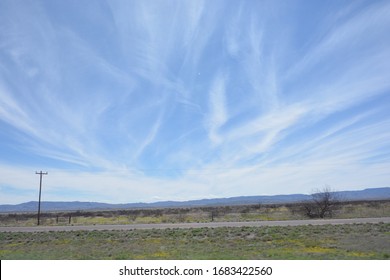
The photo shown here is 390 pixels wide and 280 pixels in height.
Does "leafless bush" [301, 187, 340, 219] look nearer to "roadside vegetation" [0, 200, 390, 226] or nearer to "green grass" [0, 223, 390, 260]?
"roadside vegetation" [0, 200, 390, 226]

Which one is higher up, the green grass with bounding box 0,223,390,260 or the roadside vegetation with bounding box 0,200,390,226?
the roadside vegetation with bounding box 0,200,390,226

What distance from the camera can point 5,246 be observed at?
20.7 meters

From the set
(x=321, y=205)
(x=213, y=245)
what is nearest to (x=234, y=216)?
(x=321, y=205)

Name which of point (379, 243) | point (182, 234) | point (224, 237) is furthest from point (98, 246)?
point (379, 243)

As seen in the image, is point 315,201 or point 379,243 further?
point 315,201

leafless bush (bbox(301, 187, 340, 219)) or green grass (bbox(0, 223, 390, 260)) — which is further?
leafless bush (bbox(301, 187, 340, 219))

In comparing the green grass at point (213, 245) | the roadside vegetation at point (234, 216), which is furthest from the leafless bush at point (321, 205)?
the green grass at point (213, 245)

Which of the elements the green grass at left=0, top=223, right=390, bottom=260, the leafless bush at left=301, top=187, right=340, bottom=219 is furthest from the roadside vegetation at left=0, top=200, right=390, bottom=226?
the green grass at left=0, top=223, right=390, bottom=260

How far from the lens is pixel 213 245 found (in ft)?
58.0

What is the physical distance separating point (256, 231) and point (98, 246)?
32.5ft

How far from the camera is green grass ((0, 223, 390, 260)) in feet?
46.8

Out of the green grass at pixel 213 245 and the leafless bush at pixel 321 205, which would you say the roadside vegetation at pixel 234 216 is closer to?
the leafless bush at pixel 321 205

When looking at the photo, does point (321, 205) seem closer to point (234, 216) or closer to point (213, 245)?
point (234, 216)

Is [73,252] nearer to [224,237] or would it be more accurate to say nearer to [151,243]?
[151,243]
